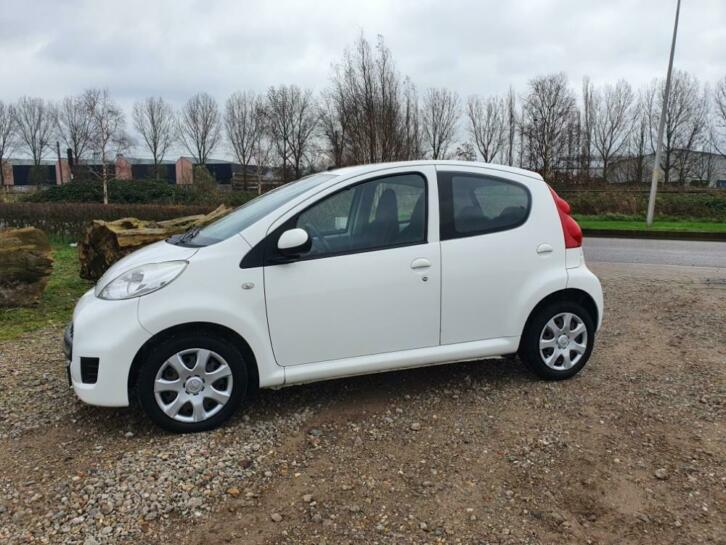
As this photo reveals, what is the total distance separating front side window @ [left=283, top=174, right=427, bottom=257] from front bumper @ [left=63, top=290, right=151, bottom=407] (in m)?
1.12

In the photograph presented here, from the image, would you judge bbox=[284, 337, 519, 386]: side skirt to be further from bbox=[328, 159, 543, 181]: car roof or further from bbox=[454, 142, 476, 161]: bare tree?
bbox=[454, 142, 476, 161]: bare tree

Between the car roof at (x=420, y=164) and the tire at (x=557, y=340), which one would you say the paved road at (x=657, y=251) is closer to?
the tire at (x=557, y=340)

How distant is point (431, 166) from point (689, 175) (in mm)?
44188

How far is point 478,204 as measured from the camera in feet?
13.1

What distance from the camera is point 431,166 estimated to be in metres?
3.97

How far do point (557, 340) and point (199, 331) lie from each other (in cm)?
260

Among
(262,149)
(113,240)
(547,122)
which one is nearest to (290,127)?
(262,149)

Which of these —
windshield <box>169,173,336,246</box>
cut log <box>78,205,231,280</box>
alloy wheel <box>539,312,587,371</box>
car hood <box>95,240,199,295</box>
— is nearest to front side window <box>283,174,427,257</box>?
windshield <box>169,173,336,246</box>

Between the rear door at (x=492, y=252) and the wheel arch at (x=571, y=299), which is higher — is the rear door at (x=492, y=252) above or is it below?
above

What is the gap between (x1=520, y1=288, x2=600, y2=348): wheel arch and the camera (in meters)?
4.14

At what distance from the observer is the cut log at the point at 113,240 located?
7.58 m

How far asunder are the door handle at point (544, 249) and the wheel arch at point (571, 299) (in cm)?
31

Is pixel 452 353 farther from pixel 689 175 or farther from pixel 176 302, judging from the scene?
pixel 689 175

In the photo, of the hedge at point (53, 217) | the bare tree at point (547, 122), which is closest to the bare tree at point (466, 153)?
the bare tree at point (547, 122)
